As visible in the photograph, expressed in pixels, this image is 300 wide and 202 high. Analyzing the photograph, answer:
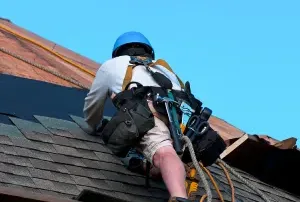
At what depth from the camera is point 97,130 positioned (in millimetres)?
6398

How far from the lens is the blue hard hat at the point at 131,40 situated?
641 cm

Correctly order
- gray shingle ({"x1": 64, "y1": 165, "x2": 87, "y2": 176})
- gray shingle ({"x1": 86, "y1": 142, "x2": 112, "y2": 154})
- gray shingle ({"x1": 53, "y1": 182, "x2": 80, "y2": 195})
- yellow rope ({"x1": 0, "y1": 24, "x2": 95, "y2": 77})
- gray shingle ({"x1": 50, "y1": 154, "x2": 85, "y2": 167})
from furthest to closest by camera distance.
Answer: yellow rope ({"x1": 0, "y1": 24, "x2": 95, "y2": 77})
gray shingle ({"x1": 86, "y1": 142, "x2": 112, "y2": 154})
gray shingle ({"x1": 50, "y1": 154, "x2": 85, "y2": 167})
gray shingle ({"x1": 64, "y1": 165, "x2": 87, "y2": 176})
gray shingle ({"x1": 53, "y1": 182, "x2": 80, "y2": 195})

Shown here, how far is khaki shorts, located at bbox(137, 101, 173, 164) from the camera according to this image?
5.32 meters

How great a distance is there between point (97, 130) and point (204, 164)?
121cm

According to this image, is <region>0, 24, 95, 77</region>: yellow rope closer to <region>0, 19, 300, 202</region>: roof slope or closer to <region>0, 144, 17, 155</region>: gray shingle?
<region>0, 19, 300, 202</region>: roof slope

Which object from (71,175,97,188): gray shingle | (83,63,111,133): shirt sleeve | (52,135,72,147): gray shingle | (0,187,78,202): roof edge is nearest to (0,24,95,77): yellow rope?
Result: (83,63,111,133): shirt sleeve

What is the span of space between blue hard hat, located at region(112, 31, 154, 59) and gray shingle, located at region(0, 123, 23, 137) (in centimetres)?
106

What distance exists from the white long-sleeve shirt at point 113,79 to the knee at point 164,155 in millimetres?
692

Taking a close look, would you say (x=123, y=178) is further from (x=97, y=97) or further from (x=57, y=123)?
(x=57, y=123)

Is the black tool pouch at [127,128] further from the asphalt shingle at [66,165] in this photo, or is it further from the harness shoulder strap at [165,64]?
the harness shoulder strap at [165,64]

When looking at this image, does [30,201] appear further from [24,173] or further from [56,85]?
[56,85]

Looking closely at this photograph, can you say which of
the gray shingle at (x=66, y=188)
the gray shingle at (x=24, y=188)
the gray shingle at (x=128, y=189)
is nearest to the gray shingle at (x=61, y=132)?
the gray shingle at (x=128, y=189)

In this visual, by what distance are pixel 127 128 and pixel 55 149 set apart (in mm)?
686

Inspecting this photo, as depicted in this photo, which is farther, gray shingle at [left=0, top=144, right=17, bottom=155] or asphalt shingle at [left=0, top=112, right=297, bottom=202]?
gray shingle at [left=0, top=144, right=17, bottom=155]
